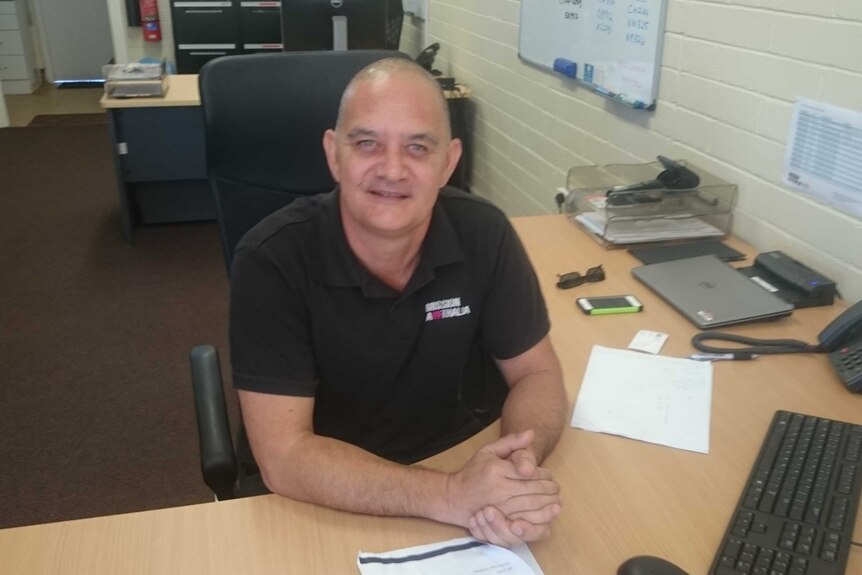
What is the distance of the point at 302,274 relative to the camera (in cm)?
121

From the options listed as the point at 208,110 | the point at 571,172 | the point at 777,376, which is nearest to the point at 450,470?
the point at 777,376

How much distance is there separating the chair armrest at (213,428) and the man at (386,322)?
11 cm

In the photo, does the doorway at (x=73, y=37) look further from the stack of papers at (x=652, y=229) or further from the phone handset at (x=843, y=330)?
the phone handset at (x=843, y=330)

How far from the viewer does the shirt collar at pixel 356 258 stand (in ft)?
4.01

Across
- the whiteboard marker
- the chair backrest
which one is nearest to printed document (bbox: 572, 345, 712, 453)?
the chair backrest

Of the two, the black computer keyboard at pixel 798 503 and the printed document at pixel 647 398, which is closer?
the black computer keyboard at pixel 798 503

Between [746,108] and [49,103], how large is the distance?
21.7 feet

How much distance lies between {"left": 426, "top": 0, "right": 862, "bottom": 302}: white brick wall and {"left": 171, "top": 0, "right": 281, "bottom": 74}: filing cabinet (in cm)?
348

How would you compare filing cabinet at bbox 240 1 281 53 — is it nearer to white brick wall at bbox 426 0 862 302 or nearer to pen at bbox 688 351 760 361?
white brick wall at bbox 426 0 862 302

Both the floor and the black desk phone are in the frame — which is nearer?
the black desk phone

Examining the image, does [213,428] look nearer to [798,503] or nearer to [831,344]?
[798,503]

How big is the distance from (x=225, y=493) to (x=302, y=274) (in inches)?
15.6

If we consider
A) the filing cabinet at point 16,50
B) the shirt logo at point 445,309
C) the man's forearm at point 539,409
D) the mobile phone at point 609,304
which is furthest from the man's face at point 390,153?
the filing cabinet at point 16,50

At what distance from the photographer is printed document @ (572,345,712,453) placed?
120 centimetres
